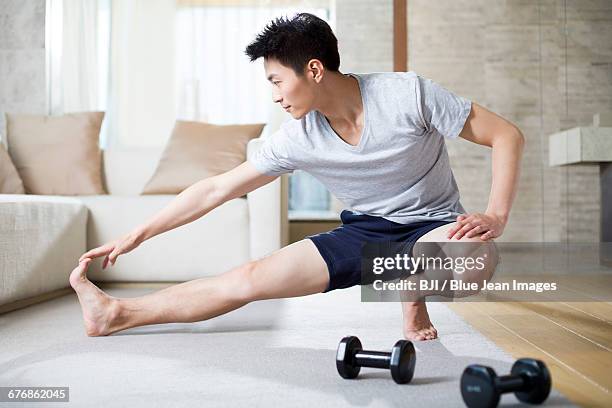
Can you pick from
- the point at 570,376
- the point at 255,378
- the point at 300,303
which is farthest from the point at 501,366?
the point at 300,303

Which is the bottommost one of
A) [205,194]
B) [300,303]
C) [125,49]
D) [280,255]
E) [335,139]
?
[300,303]

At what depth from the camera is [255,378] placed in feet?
5.05

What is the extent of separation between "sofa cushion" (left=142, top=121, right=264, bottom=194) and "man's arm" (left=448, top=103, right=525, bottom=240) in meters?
2.20

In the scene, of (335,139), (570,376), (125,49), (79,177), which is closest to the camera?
(570,376)

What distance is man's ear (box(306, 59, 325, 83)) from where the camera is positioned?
1767 mm

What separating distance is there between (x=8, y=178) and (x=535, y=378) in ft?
10.6

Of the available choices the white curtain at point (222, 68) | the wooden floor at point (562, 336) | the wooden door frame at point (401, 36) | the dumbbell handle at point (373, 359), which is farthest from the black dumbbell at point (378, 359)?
the white curtain at point (222, 68)

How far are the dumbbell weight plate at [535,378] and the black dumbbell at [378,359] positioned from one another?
216mm

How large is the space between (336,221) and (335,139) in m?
2.97

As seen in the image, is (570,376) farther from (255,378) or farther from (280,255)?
(280,255)

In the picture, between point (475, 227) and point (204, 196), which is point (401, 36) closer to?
point (204, 196)

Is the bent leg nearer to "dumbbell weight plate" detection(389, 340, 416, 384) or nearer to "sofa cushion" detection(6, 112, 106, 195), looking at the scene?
"dumbbell weight plate" detection(389, 340, 416, 384)

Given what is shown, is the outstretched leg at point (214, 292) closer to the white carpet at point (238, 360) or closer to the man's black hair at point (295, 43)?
the white carpet at point (238, 360)

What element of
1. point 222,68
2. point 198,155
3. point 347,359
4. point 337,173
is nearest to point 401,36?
point 222,68
